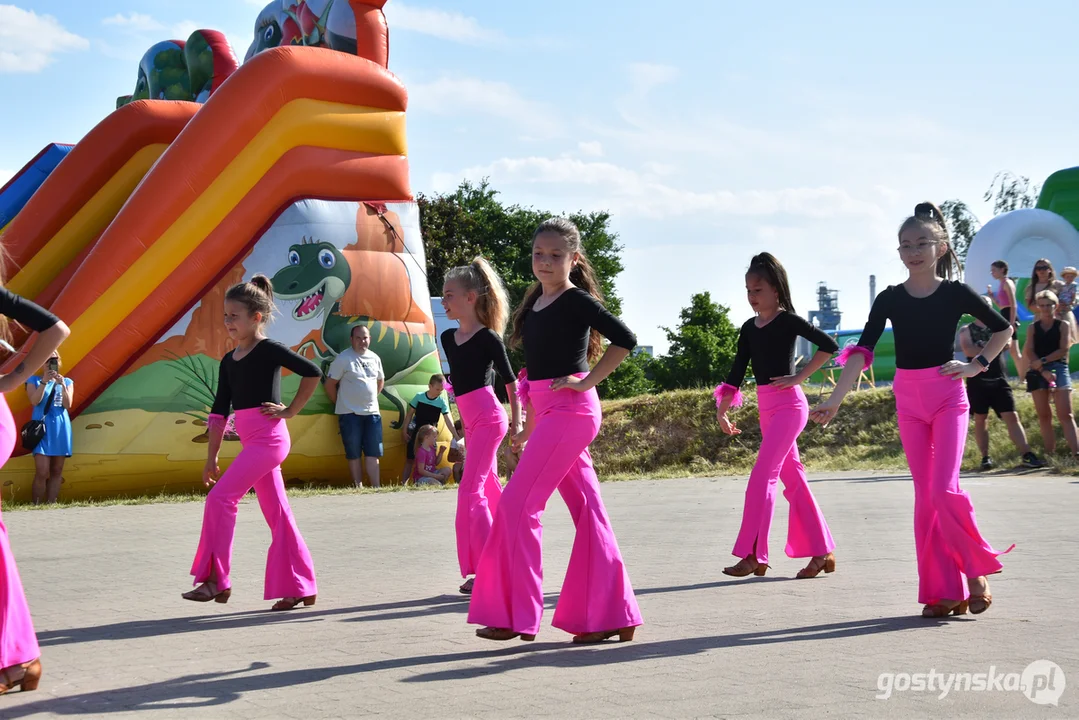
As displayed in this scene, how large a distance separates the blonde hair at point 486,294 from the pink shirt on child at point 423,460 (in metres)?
7.00

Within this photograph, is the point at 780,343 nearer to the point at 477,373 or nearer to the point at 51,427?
the point at 477,373

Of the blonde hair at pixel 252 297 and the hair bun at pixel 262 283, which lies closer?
the blonde hair at pixel 252 297

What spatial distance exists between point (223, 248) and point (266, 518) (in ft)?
22.9

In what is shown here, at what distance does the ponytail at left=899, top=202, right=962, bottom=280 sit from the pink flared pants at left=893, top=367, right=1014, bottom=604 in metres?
0.66

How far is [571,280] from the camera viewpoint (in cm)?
574

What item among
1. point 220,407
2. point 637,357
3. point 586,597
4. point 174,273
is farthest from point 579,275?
point 637,357

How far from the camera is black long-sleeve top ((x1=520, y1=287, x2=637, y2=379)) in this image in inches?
206

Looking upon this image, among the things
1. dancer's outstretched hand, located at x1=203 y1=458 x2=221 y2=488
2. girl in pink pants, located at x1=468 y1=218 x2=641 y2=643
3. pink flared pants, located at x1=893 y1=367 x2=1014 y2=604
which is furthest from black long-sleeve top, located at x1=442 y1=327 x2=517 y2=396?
pink flared pants, located at x1=893 y1=367 x2=1014 y2=604

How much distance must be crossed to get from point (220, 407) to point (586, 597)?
264 cm

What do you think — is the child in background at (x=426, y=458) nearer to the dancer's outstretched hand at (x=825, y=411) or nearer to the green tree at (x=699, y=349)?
the dancer's outstretched hand at (x=825, y=411)

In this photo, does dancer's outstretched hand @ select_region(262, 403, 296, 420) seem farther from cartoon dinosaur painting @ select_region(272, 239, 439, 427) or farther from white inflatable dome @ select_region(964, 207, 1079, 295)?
white inflatable dome @ select_region(964, 207, 1079, 295)

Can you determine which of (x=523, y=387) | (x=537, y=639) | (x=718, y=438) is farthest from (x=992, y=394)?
(x=537, y=639)

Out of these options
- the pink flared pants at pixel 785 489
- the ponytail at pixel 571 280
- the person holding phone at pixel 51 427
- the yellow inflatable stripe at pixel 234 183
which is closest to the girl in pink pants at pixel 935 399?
the pink flared pants at pixel 785 489

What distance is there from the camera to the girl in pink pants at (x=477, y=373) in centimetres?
646
